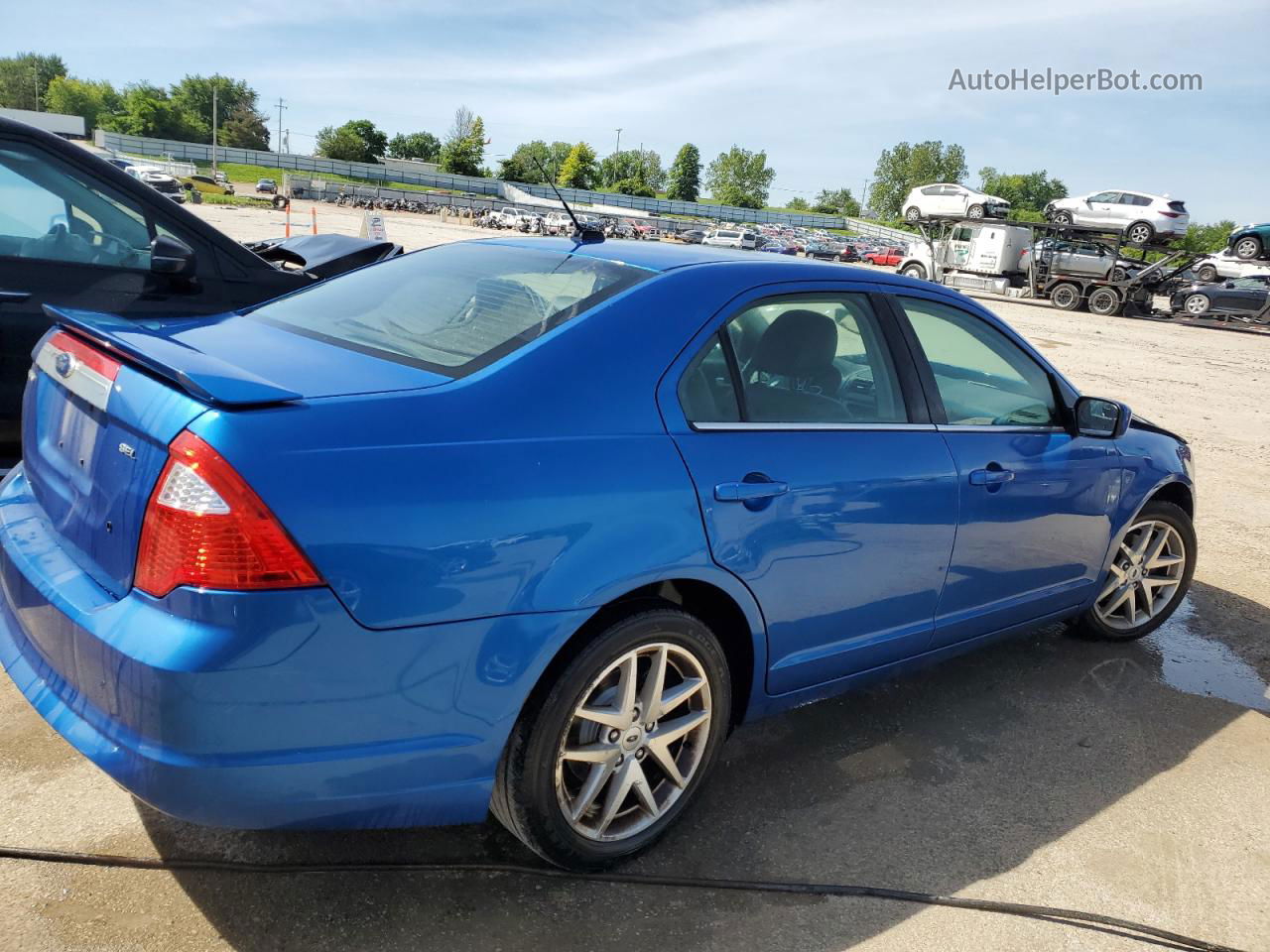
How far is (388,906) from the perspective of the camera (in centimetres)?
232

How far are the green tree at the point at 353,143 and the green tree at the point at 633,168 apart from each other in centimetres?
3837

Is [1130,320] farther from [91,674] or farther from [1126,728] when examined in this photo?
[91,674]

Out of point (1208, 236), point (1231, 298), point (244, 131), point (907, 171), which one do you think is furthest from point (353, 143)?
point (1231, 298)

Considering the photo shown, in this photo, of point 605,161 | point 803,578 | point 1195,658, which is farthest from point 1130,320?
point 605,161

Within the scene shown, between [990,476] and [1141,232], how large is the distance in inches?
1280

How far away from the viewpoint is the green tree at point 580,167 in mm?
138875

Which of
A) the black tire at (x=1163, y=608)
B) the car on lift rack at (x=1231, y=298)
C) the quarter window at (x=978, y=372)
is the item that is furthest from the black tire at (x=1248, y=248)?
the quarter window at (x=978, y=372)

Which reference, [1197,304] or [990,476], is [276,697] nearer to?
[990,476]

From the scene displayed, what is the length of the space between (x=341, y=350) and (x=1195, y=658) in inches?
159

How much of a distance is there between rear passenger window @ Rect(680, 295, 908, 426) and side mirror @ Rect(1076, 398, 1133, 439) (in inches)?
40.2

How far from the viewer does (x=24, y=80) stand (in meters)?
147

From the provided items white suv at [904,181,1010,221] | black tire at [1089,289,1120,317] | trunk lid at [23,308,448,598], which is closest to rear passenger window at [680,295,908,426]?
trunk lid at [23,308,448,598]

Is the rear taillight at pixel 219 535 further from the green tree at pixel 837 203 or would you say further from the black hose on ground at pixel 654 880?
the green tree at pixel 837 203

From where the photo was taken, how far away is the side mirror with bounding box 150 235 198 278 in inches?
157
